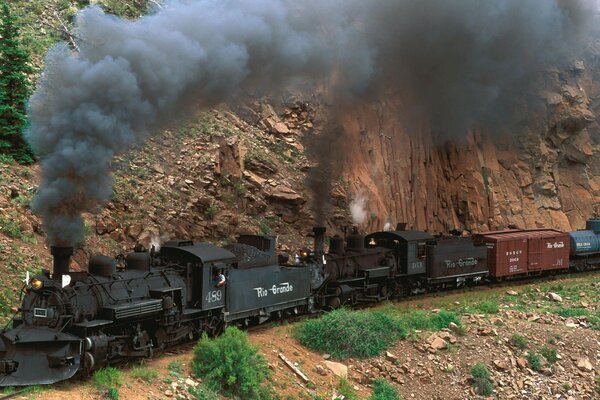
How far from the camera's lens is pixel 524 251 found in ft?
85.7

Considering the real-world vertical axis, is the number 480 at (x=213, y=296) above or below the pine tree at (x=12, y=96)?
below

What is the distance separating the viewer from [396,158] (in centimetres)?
3077

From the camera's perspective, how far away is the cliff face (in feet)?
96.5

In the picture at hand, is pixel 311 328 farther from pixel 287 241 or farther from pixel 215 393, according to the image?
pixel 287 241

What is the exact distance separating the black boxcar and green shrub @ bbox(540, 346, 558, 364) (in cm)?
728

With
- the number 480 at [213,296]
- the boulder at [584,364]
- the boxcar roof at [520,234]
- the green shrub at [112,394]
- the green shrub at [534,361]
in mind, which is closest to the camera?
the green shrub at [112,394]

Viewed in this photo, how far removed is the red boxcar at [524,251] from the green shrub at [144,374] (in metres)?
17.3

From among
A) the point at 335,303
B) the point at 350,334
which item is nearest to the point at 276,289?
the point at 350,334

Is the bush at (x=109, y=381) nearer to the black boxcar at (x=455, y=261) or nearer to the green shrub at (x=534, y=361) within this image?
the green shrub at (x=534, y=361)

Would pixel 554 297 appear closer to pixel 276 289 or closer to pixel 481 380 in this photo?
pixel 481 380

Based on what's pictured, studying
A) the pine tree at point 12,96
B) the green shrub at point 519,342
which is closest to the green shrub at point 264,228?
the pine tree at point 12,96

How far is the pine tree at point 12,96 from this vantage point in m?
18.9

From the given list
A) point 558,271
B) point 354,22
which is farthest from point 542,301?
point 354,22

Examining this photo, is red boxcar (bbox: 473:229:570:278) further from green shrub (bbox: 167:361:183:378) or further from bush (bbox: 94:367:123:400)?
bush (bbox: 94:367:123:400)
